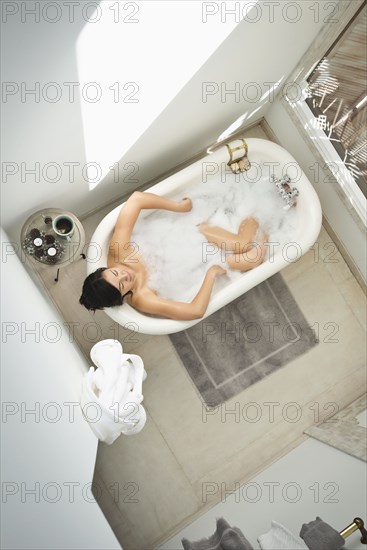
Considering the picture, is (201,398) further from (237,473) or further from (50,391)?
(50,391)

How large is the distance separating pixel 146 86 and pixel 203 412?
67.4 inches

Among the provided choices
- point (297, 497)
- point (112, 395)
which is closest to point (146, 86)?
point (112, 395)

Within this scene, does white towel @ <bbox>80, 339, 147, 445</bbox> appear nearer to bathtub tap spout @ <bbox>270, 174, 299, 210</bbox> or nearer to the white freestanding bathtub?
the white freestanding bathtub

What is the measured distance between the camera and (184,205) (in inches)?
103

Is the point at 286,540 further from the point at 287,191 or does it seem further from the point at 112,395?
the point at 287,191

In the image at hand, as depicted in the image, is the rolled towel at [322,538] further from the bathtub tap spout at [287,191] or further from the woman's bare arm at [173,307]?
the bathtub tap spout at [287,191]

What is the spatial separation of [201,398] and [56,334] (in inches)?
36.5

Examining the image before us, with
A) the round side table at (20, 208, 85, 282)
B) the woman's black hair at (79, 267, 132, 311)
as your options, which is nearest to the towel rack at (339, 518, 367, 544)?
the woman's black hair at (79, 267, 132, 311)

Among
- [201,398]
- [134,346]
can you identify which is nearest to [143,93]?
[134,346]

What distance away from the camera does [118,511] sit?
2637 millimetres

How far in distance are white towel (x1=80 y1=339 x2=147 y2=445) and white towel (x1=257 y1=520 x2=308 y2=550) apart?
0.76 metres

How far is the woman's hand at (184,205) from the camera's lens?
2609 mm

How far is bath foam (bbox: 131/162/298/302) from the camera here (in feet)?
8.74

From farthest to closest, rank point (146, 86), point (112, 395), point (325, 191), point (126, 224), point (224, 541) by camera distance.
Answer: point (325, 191), point (126, 224), point (112, 395), point (146, 86), point (224, 541)
